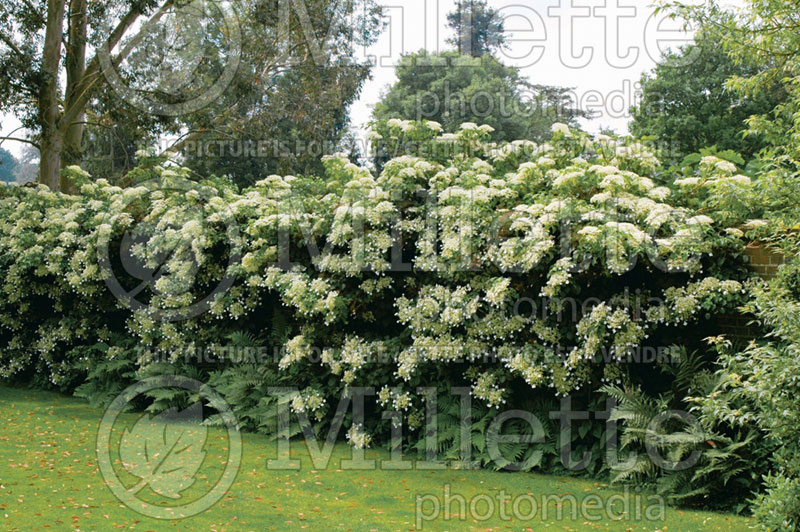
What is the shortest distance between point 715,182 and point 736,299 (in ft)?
3.48

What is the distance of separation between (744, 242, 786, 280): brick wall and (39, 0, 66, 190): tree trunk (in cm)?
1325

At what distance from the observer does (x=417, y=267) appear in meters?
7.33

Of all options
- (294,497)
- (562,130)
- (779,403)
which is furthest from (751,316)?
(294,497)

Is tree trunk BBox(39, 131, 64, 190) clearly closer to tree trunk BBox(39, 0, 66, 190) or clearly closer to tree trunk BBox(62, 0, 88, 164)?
tree trunk BBox(39, 0, 66, 190)

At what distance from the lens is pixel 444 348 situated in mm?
7090

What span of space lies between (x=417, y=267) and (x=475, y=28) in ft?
125

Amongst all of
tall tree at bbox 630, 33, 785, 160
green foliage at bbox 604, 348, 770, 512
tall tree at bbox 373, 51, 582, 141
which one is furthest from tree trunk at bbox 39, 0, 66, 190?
tall tree at bbox 630, 33, 785, 160

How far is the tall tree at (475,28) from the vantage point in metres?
41.8

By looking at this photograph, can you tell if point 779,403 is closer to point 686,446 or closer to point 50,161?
point 686,446

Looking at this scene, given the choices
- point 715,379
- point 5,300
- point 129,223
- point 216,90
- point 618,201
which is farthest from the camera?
point 216,90

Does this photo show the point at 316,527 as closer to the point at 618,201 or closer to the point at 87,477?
the point at 87,477

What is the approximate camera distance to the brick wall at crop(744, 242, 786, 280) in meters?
6.30

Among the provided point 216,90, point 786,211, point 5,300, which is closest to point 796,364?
point 786,211

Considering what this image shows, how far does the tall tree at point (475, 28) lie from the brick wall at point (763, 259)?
36548 millimetres
